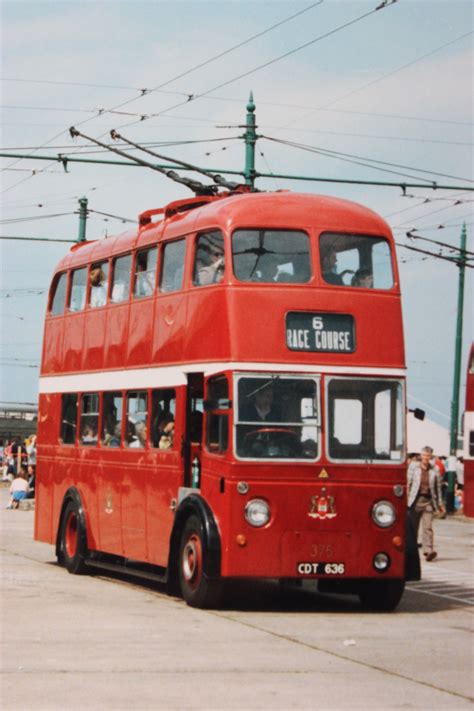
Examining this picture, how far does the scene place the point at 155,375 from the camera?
65.1ft

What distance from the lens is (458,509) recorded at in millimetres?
49094

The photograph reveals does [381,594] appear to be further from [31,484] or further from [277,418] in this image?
[31,484]

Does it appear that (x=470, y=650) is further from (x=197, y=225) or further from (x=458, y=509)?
(x=458, y=509)

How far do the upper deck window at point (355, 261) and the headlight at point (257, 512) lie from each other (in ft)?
7.96

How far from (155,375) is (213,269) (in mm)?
2074

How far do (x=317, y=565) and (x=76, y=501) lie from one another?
20.5 feet

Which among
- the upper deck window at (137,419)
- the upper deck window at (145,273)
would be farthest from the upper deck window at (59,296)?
the upper deck window at (137,419)

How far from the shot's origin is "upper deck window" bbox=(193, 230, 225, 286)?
18.1 metres

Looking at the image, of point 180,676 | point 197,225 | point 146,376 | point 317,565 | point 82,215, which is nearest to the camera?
point 180,676

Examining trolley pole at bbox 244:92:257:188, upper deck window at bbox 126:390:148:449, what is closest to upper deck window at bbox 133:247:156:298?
upper deck window at bbox 126:390:148:449

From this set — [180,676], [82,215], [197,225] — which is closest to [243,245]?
[197,225]

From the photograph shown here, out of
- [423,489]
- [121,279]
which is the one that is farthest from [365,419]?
[423,489]

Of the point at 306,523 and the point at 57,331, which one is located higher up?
the point at 57,331

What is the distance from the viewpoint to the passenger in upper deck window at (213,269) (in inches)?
710
